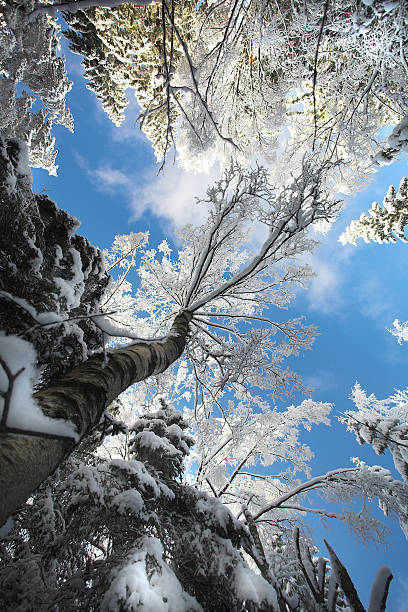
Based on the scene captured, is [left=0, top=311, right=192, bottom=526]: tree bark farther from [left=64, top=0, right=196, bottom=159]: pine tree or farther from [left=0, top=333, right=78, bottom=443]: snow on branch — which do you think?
[left=64, top=0, right=196, bottom=159]: pine tree

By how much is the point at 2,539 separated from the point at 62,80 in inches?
461

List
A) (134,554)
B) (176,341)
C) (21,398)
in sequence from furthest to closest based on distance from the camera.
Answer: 1. (176,341)
2. (134,554)
3. (21,398)

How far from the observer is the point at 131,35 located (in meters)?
6.11

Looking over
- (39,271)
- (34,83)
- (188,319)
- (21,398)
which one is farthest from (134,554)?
(34,83)

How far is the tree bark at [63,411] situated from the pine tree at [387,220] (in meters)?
8.76

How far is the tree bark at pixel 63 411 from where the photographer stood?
0.87 metres

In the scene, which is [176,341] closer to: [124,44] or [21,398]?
[21,398]

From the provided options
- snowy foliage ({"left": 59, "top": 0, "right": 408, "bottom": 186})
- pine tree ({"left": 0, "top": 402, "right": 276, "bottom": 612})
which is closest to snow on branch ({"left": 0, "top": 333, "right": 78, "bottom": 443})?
pine tree ({"left": 0, "top": 402, "right": 276, "bottom": 612})

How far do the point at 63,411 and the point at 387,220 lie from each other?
32.3 ft

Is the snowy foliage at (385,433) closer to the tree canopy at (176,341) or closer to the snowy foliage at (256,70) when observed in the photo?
the tree canopy at (176,341)

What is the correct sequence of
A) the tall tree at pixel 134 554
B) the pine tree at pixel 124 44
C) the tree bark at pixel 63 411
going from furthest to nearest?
the pine tree at pixel 124 44 < the tall tree at pixel 134 554 < the tree bark at pixel 63 411

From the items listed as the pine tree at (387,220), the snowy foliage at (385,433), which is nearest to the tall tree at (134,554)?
the snowy foliage at (385,433)

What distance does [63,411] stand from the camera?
123 centimetres

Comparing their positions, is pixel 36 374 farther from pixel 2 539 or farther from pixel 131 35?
pixel 131 35
